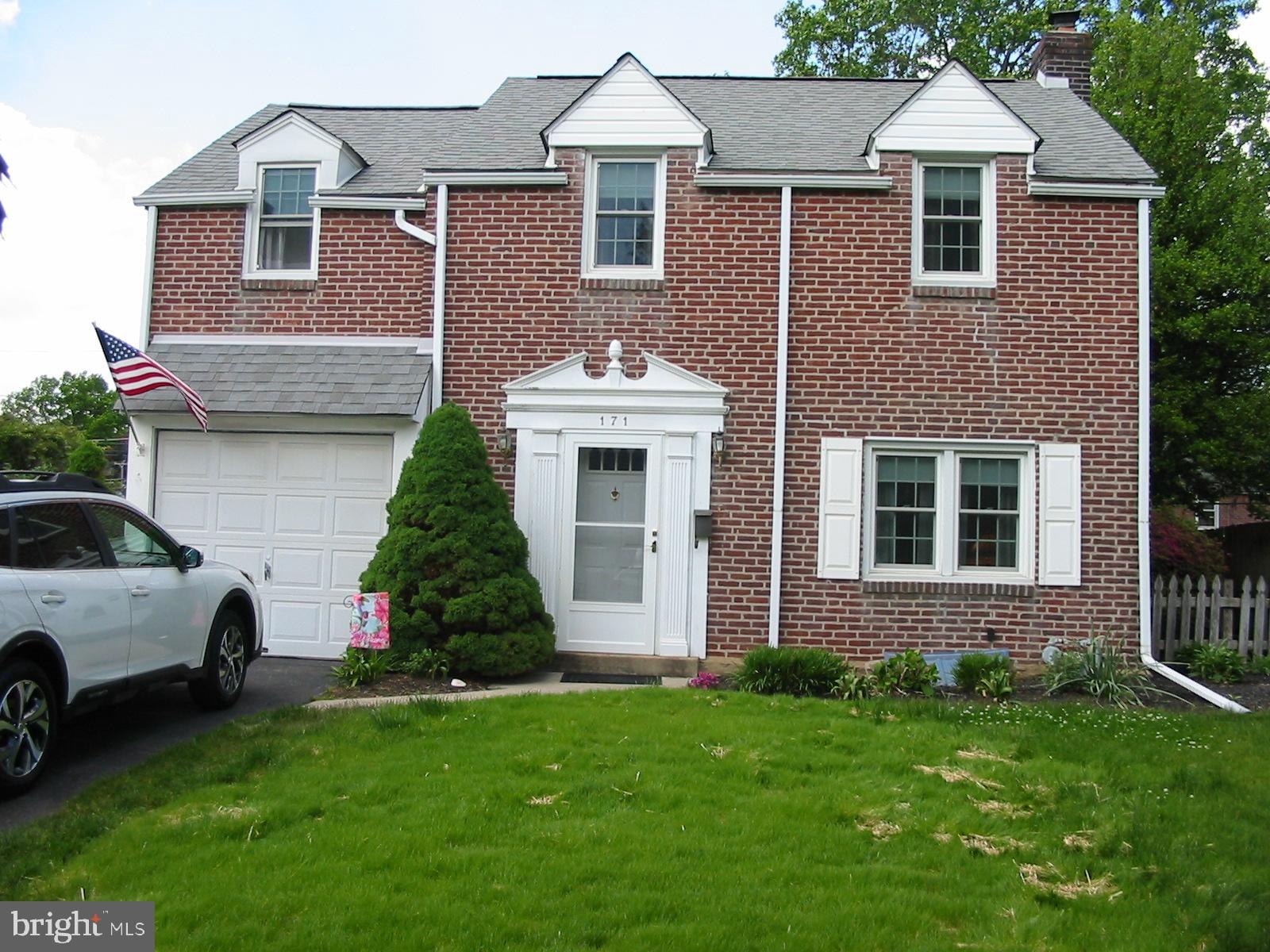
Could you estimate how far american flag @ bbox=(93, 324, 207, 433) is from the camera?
33.0 feet

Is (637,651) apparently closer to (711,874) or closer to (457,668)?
(457,668)

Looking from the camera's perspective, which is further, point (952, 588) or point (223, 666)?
point (952, 588)

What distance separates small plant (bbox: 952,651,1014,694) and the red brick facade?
0.80 m

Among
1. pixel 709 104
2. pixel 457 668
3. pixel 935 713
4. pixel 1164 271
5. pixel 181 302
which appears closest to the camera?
pixel 935 713

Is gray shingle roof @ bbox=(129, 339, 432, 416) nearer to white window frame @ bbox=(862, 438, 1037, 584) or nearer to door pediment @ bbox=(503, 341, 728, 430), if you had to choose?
door pediment @ bbox=(503, 341, 728, 430)

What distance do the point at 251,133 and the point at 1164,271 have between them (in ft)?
42.9

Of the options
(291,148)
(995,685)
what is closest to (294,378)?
(291,148)

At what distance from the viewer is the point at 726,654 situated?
10.5 meters

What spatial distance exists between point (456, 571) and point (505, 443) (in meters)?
1.80

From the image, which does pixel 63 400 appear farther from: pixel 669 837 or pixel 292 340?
pixel 669 837

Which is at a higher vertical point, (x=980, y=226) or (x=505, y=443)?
(x=980, y=226)

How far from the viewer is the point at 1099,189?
10.7 m

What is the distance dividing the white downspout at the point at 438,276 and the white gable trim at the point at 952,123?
465cm

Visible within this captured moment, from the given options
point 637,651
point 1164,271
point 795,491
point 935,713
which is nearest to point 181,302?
point 637,651
